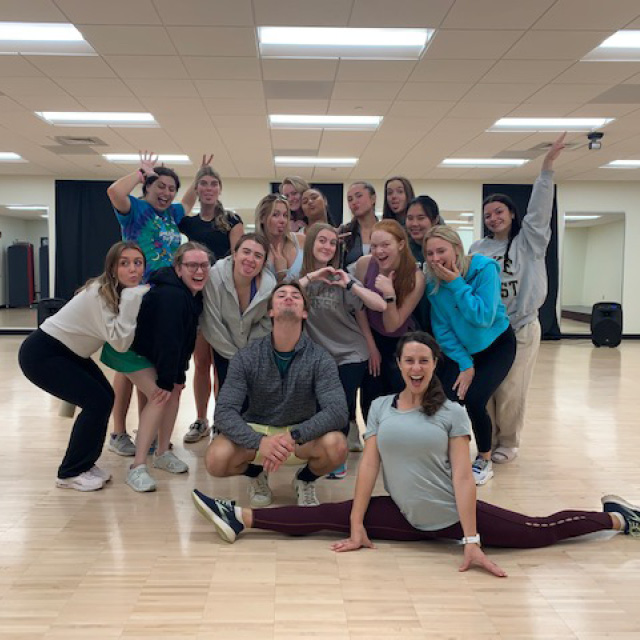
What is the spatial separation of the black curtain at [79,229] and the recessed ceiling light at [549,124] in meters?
7.47

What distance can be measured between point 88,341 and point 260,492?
1.17 metres

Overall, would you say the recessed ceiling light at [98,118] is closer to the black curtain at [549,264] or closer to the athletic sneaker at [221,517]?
the athletic sneaker at [221,517]

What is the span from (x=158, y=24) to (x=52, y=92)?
2.31m

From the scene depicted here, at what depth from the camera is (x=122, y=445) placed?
400cm

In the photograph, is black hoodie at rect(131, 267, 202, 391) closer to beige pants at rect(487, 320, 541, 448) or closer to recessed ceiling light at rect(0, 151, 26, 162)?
beige pants at rect(487, 320, 541, 448)

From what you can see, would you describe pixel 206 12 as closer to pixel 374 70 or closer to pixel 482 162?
pixel 374 70

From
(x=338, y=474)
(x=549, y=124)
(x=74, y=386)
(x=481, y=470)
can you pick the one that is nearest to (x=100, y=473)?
(x=74, y=386)

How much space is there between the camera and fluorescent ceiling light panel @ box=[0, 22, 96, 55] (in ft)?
15.6

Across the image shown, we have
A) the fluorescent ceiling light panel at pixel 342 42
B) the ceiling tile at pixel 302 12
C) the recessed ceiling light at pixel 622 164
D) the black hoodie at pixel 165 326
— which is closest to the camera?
the black hoodie at pixel 165 326

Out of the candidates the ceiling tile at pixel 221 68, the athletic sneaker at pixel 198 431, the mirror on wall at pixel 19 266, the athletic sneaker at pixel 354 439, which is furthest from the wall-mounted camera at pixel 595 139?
the mirror on wall at pixel 19 266

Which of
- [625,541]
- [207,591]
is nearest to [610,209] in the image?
[625,541]

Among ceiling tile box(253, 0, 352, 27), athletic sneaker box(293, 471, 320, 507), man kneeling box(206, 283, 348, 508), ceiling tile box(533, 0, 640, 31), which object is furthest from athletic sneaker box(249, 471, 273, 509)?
ceiling tile box(533, 0, 640, 31)

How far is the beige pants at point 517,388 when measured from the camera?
379cm

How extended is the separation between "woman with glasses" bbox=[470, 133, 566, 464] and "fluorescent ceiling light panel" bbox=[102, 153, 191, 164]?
6719 mm
